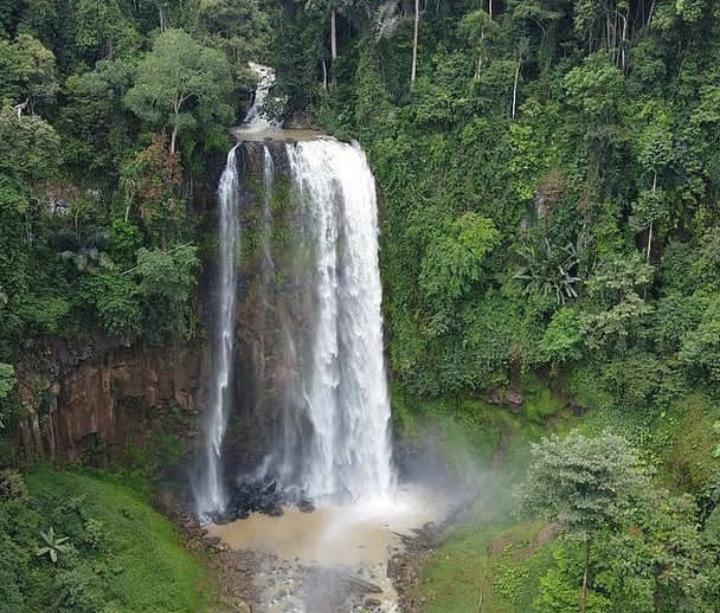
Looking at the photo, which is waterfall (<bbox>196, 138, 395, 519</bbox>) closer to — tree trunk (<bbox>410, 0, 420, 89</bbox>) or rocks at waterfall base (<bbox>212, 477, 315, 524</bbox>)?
rocks at waterfall base (<bbox>212, 477, 315, 524</bbox>)

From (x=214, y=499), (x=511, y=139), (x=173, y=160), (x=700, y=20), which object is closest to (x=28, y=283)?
(x=173, y=160)

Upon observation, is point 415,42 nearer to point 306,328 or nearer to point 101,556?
point 306,328

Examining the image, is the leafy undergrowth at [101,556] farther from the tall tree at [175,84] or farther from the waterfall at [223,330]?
the tall tree at [175,84]

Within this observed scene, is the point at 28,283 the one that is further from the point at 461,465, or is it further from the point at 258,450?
the point at 461,465

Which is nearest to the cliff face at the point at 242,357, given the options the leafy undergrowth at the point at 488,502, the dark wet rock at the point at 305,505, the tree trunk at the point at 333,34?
the dark wet rock at the point at 305,505

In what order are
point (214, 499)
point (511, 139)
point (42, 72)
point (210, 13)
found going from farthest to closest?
point (210, 13)
point (511, 139)
point (214, 499)
point (42, 72)

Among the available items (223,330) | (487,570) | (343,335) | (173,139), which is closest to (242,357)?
(223,330)
